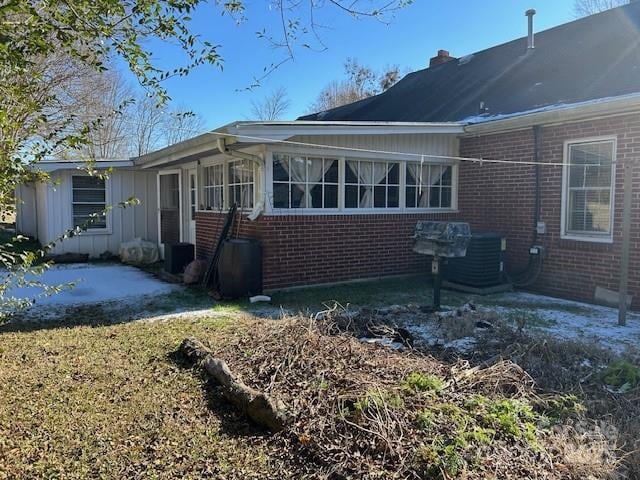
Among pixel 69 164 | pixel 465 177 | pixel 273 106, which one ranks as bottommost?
pixel 465 177

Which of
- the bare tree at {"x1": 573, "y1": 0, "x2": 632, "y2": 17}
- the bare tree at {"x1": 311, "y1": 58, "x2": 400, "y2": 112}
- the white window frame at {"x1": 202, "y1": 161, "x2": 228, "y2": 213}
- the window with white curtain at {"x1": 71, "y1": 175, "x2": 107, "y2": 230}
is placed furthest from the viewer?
the bare tree at {"x1": 311, "y1": 58, "x2": 400, "y2": 112}

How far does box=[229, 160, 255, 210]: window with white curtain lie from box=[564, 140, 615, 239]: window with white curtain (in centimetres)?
505

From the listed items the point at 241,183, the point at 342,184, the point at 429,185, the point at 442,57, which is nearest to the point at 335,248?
the point at 342,184

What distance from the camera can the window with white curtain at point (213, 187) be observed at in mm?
8984

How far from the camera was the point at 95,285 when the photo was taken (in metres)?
8.36

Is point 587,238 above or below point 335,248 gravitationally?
above

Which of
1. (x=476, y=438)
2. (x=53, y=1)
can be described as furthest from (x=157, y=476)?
(x=53, y=1)

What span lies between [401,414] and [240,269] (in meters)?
4.48

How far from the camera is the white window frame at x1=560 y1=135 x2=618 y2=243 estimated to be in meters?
6.77

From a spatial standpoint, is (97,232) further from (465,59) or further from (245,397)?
(465,59)

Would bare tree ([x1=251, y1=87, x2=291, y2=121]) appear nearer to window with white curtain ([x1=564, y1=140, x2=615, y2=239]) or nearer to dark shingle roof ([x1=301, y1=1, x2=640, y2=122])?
dark shingle roof ([x1=301, y1=1, x2=640, y2=122])

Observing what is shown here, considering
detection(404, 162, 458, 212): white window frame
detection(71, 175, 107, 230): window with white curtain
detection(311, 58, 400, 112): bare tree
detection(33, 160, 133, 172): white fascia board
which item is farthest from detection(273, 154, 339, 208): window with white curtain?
detection(311, 58, 400, 112): bare tree

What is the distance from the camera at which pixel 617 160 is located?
6668 mm

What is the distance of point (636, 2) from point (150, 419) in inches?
492
